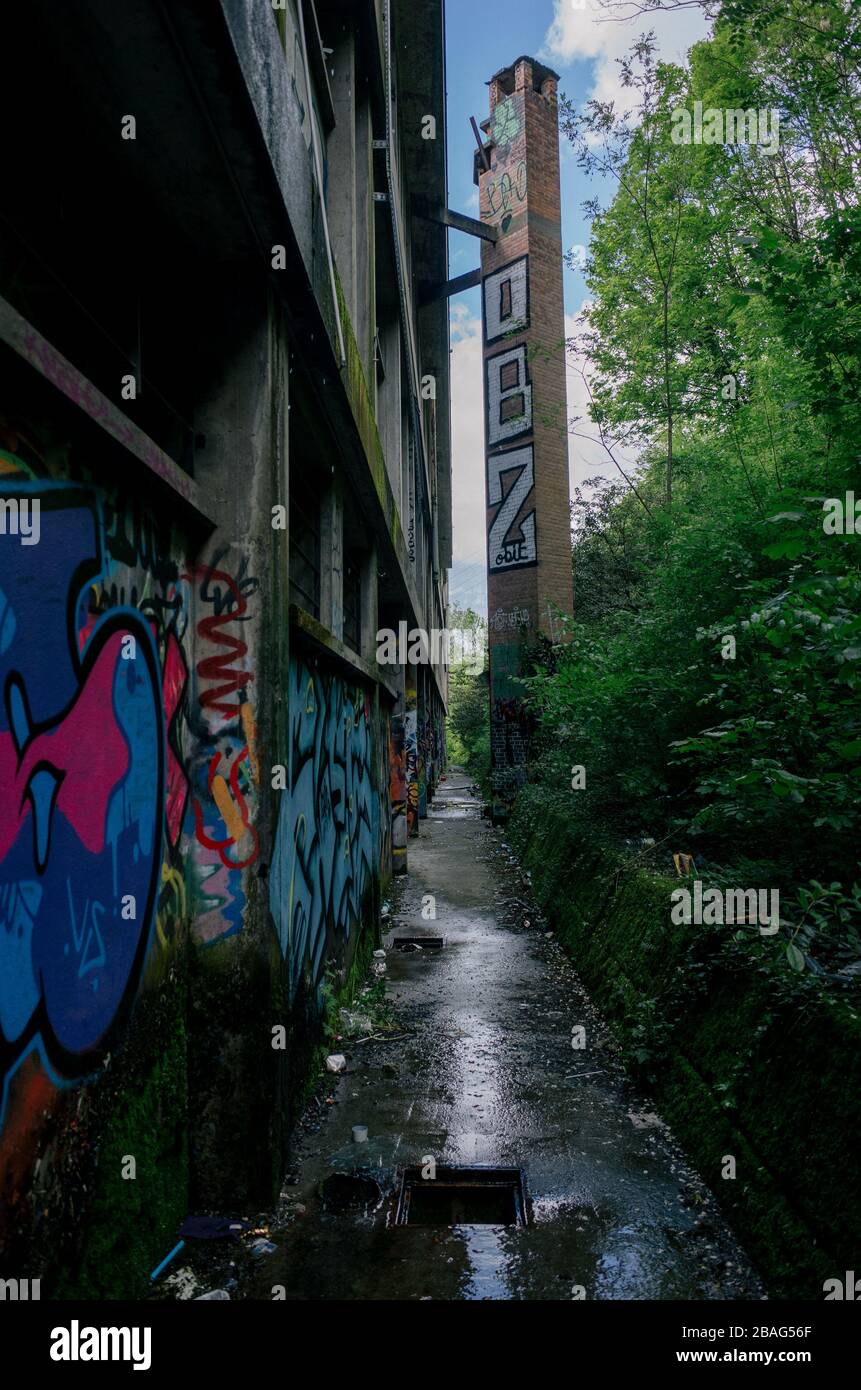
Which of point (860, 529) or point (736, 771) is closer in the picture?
point (860, 529)

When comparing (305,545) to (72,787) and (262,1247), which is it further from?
(262,1247)

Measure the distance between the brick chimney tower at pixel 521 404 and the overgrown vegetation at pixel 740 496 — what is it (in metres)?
1.56

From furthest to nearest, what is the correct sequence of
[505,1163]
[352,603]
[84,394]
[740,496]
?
[352,603] → [740,496] → [505,1163] → [84,394]

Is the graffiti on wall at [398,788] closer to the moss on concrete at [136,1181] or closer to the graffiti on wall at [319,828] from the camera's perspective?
the graffiti on wall at [319,828]

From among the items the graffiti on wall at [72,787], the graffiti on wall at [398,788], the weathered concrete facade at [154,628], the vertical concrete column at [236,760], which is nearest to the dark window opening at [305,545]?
the weathered concrete facade at [154,628]

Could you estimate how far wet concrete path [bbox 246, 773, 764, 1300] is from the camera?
288 centimetres

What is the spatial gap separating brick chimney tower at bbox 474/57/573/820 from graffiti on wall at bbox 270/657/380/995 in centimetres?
898

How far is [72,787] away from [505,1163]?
2.87 m

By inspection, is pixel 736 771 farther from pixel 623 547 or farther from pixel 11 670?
pixel 623 547

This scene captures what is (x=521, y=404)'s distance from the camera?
53.1ft

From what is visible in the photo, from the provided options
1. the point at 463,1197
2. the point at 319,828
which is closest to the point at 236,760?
the point at 319,828

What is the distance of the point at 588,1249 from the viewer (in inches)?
120
